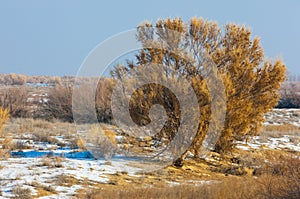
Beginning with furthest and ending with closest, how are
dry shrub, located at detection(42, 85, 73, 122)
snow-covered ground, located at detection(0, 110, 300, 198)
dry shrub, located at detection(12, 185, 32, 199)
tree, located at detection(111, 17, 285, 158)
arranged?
1. dry shrub, located at detection(42, 85, 73, 122)
2. tree, located at detection(111, 17, 285, 158)
3. snow-covered ground, located at detection(0, 110, 300, 198)
4. dry shrub, located at detection(12, 185, 32, 199)

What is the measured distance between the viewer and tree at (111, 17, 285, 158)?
13.0m

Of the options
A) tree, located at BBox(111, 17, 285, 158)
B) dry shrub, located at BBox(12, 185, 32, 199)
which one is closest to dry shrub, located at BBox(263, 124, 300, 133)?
tree, located at BBox(111, 17, 285, 158)

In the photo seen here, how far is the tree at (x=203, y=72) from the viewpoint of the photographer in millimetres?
13047

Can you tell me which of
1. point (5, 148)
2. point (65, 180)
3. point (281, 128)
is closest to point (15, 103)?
point (5, 148)

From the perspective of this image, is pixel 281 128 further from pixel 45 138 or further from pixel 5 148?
pixel 5 148

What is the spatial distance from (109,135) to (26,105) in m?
14.5

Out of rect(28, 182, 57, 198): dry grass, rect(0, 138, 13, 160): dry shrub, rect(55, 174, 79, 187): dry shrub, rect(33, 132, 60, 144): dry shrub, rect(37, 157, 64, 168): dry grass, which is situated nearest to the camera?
rect(28, 182, 57, 198): dry grass

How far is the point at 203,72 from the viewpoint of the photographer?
43.1 feet

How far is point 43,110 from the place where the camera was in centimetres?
2745

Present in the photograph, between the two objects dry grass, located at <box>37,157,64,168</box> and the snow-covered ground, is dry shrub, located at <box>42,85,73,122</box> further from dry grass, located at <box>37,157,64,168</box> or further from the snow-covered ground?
dry grass, located at <box>37,157,64,168</box>

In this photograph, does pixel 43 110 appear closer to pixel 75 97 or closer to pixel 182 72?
pixel 75 97

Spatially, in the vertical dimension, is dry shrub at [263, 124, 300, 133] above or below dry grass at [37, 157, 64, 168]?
above

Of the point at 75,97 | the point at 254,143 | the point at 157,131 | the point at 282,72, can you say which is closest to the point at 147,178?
the point at 157,131

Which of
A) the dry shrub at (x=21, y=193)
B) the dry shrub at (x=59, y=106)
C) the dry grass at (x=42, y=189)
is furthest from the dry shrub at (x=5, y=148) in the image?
the dry shrub at (x=59, y=106)
